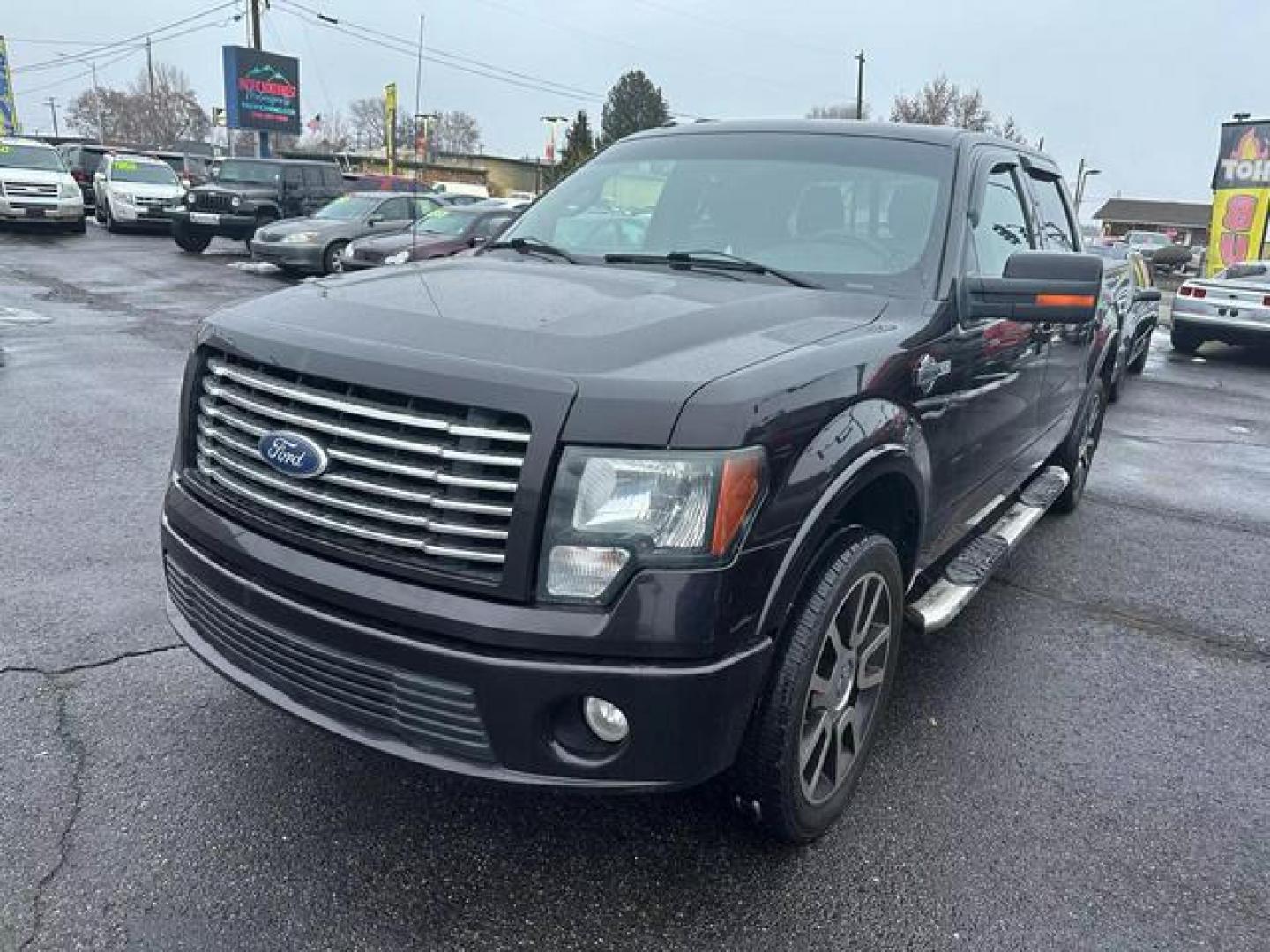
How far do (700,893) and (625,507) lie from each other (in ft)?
3.57

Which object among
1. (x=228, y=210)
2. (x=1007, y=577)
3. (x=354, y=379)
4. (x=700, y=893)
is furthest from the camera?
(x=228, y=210)

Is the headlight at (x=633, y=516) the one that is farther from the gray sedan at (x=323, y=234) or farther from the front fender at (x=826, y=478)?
the gray sedan at (x=323, y=234)

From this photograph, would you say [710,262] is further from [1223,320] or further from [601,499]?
[1223,320]

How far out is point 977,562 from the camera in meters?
3.60

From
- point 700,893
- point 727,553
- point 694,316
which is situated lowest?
point 700,893

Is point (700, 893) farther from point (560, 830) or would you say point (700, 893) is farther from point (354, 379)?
point (354, 379)

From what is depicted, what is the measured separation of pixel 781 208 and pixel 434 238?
11144mm

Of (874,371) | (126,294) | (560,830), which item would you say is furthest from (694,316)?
(126,294)

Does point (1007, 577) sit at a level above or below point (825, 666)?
below

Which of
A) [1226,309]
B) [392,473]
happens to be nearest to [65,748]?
[392,473]

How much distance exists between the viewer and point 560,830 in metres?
2.65

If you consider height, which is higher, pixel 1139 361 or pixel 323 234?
pixel 323 234

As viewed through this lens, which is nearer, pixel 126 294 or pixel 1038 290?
pixel 1038 290

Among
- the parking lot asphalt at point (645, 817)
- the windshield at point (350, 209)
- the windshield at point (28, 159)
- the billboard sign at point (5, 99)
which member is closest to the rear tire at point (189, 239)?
the windshield at point (28, 159)
